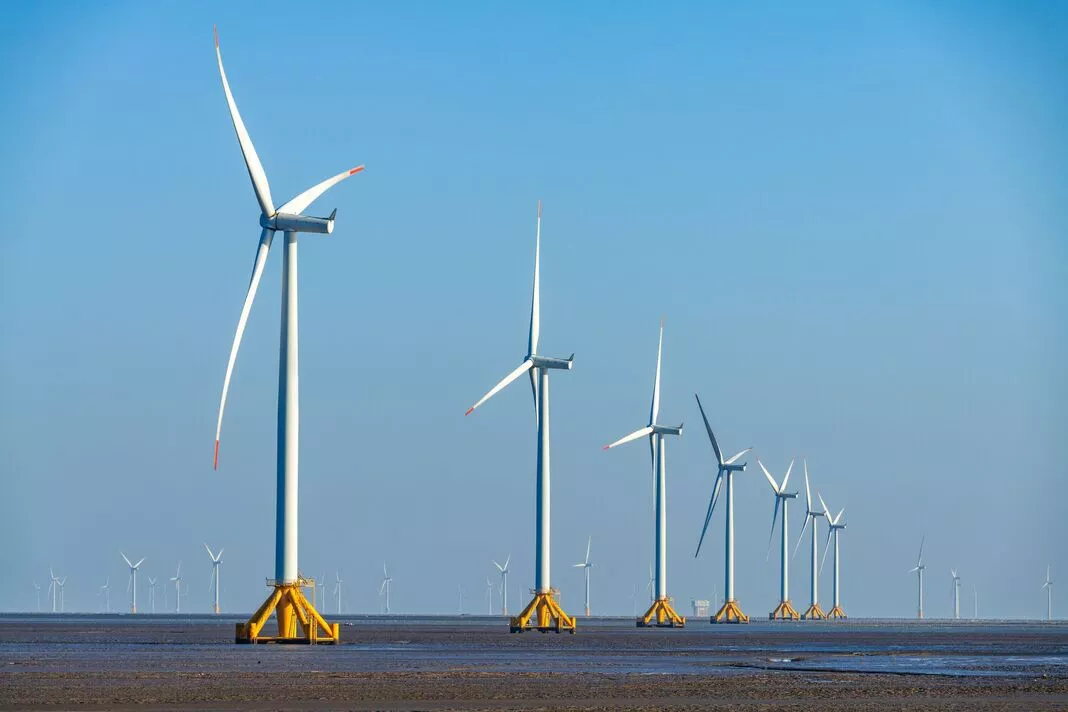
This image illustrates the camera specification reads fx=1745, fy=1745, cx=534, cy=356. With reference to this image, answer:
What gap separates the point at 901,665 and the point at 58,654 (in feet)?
101

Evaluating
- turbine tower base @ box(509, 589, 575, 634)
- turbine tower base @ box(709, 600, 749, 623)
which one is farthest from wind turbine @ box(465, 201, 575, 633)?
turbine tower base @ box(709, 600, 749, 623)

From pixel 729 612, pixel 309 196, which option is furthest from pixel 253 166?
pixel 729 612

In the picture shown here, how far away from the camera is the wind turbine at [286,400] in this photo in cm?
6788

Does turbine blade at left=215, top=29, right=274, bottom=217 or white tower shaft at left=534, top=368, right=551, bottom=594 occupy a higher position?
turbine blade at left=215, top=29, right=274, bottom=217

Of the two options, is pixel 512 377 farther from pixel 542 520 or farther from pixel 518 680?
pixel 518 680

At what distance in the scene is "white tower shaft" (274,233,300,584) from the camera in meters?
67.8

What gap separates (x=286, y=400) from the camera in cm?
6862

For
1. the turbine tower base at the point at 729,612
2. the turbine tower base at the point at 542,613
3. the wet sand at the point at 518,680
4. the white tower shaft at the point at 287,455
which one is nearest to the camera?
the wet sand at the point at 518,680

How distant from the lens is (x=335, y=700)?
36094 millimetres

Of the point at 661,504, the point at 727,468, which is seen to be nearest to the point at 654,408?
the point at 661,504

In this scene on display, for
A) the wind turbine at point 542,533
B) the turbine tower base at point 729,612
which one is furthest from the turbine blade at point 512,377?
the turbine tower base at point 729,612

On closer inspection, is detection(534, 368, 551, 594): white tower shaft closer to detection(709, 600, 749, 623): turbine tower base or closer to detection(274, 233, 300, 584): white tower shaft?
detection(274, 233, 300, 584): white tower shaft

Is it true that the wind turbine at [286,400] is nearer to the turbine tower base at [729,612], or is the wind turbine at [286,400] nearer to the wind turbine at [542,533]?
the wind turbine at [542,533]

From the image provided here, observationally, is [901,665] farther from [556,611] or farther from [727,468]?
[727,468]
